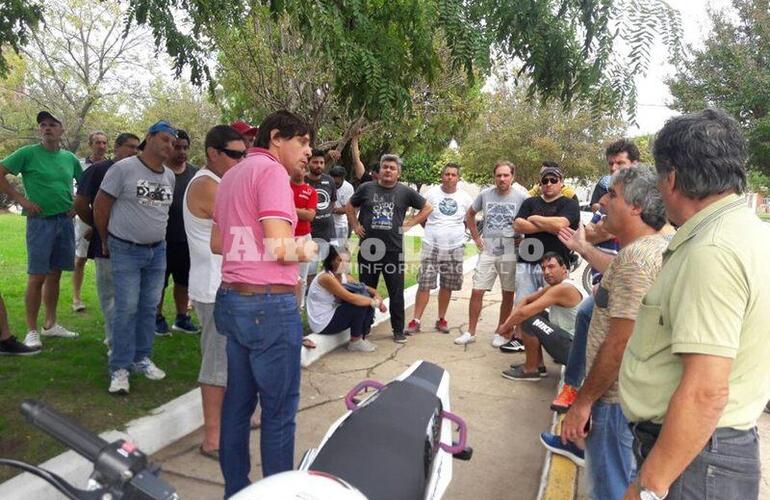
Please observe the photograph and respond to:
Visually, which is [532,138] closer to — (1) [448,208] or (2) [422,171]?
(2) [422,171]

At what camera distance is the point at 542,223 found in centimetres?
528

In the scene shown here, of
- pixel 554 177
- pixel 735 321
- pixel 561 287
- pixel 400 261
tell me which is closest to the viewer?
pixel 735 321

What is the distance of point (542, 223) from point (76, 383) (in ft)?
13.2

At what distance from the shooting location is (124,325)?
396 cm

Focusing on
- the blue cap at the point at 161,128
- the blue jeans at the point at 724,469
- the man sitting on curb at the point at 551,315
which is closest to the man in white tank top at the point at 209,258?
the blue cap at the point at 161,128

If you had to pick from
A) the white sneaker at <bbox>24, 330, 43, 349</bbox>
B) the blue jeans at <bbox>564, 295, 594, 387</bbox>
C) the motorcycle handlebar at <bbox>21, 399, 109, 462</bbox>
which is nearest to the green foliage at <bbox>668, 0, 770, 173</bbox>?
the blue jeans at <bbox>564, 295, 594, 387</bbox>

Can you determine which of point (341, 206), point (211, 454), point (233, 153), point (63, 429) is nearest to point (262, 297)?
point (233, 153)

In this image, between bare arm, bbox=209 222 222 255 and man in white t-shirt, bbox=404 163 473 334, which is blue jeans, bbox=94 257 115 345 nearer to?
bare arm, bbox=209 222 222 255

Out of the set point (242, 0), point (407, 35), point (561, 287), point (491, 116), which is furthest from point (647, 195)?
point (491, 116)

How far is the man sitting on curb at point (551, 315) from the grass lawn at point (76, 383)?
9.05 feet

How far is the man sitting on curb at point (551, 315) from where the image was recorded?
4.77 meters

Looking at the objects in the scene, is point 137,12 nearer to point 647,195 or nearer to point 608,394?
point 647,195

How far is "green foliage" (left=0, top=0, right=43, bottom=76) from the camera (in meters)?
4.24

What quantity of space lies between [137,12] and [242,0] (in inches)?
27.4
